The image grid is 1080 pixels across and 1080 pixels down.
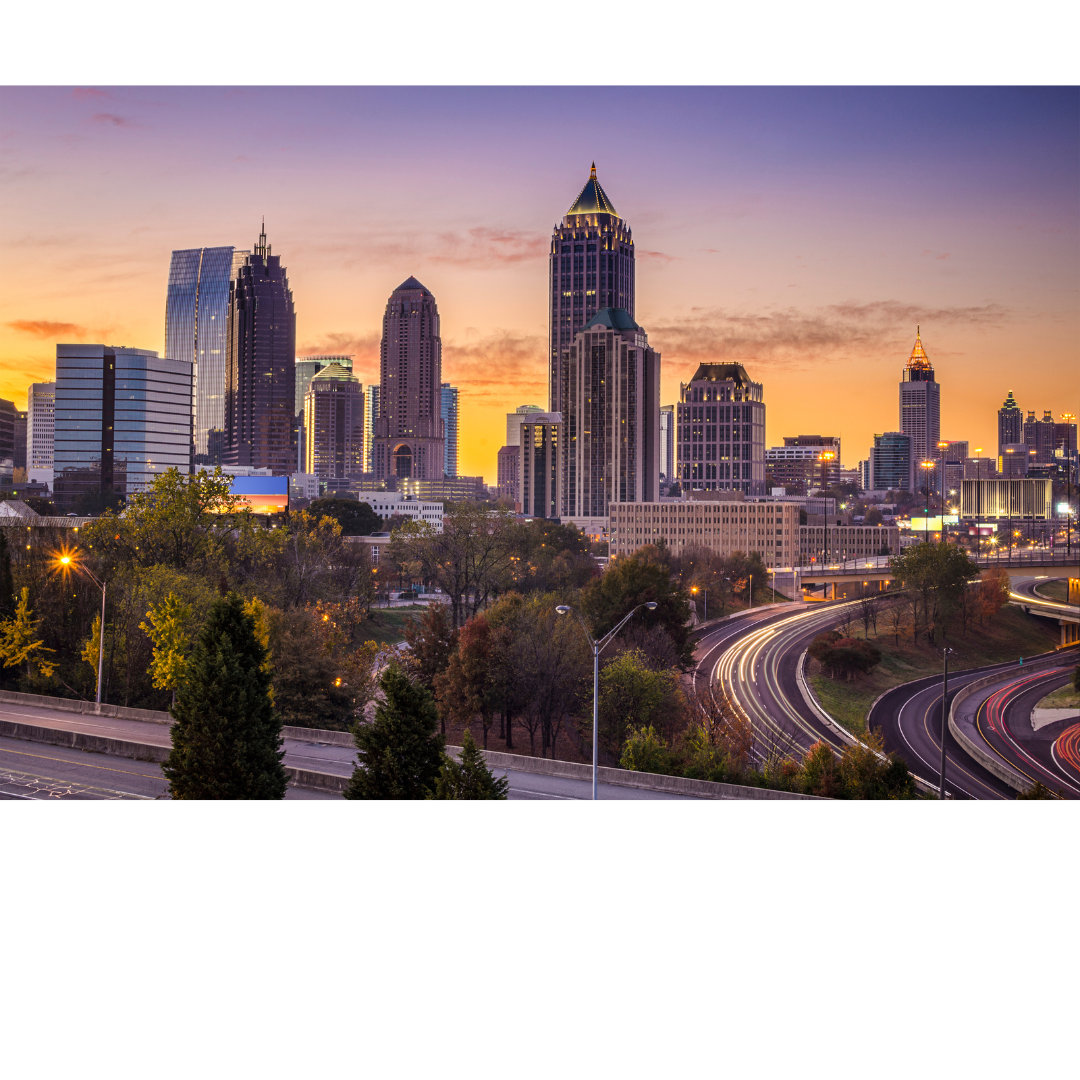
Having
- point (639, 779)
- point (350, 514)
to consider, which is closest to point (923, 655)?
point (639, 779)

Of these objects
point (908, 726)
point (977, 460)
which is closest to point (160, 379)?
point (908, 726)

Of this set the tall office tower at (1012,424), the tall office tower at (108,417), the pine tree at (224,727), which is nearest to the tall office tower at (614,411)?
the tall office tower at (108,417)

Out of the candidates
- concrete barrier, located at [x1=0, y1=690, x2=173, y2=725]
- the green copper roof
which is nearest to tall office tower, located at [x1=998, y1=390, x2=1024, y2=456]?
the green copper roof

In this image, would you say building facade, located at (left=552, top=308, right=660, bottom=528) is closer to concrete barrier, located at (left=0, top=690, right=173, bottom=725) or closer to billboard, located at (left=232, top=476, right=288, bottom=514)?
billboard, located at (left=232, top=476, right=288, bottom=514)

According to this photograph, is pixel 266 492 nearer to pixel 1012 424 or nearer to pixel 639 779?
pixel 639 779

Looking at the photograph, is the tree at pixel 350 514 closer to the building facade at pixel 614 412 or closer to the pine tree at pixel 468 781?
the building facade at pixel 614 412

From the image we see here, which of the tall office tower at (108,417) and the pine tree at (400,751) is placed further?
the tall office tower at (108,417)
